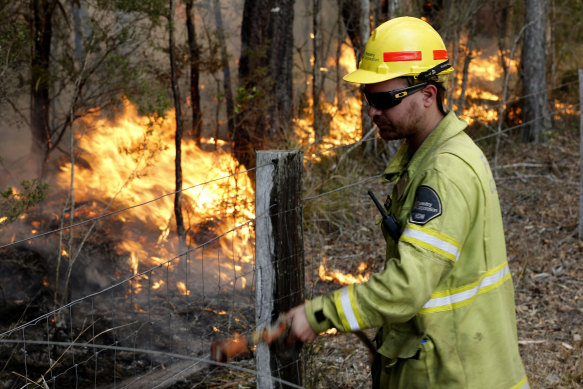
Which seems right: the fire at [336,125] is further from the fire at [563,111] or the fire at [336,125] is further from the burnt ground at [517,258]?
the fire at [563,111]

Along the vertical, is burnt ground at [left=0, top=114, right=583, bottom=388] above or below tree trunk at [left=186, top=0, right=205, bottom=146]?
below

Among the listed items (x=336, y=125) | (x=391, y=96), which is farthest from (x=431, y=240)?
(x=336, y=125)

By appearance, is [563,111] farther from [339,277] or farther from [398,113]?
[398,113]

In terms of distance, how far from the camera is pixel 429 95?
7.29 feet

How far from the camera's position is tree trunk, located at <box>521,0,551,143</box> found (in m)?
11.7

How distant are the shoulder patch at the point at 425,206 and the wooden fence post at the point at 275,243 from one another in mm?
970

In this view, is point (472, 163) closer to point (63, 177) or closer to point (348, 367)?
point (348, 367)

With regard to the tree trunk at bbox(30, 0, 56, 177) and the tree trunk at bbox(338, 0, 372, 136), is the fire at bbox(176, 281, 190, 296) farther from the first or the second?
the tree trunk at bbox(338, 0, 372, 136)

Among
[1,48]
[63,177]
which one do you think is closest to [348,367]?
[1,48]

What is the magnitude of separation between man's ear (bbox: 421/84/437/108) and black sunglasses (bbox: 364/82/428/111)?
0.02 metres

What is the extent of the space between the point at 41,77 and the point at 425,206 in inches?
291

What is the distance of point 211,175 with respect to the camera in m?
8.60

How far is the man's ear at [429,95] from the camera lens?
2.21m

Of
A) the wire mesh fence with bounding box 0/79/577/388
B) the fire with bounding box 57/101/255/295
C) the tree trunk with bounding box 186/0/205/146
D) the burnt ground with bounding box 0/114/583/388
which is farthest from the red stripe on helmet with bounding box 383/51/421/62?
the tree trunk with bounding box 186/0/205/146
